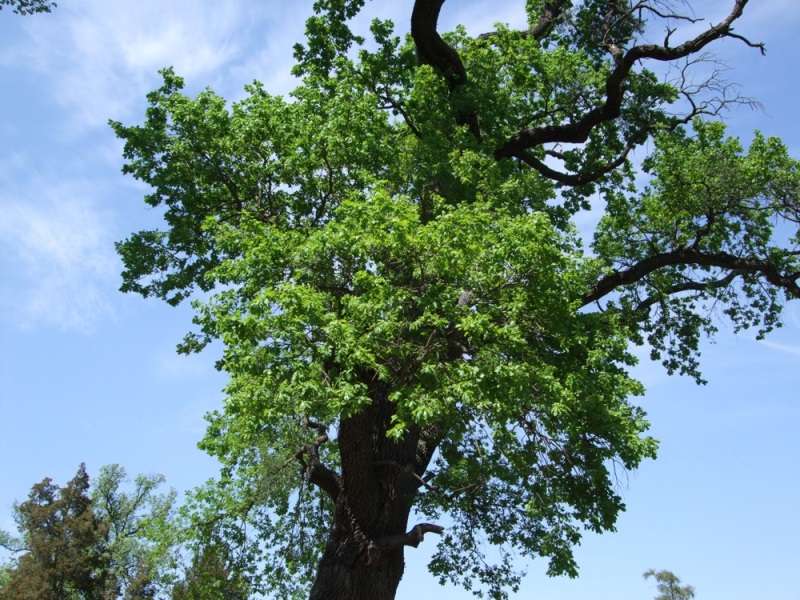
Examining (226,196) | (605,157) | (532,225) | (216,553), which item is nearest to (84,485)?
(216,553)

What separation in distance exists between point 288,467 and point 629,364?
23.5ft

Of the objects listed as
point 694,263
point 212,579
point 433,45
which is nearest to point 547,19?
point 433,45

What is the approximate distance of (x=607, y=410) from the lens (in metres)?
11.0

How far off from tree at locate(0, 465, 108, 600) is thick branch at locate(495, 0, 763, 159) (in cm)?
3106

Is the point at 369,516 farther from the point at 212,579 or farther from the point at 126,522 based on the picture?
the point at 126,522

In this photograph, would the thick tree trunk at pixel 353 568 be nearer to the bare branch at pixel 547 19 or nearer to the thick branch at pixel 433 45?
the thick branch at pixel 433 45

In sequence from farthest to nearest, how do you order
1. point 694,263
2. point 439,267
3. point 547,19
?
point 547,19 < point 694,263 < point 439,267

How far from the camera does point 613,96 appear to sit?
15.0 m

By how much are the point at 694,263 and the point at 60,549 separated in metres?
32.9

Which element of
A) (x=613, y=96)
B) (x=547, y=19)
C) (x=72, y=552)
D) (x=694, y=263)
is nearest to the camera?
(x=613, y=96)

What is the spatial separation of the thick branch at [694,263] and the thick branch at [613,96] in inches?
117

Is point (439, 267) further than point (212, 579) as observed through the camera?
No

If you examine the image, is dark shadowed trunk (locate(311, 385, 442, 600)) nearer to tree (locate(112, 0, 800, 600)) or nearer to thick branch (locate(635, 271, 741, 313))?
tree (locate(112, 0, 800, 600))

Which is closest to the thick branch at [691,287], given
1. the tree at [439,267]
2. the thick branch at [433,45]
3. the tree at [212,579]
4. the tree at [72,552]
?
the tree at [439,267]
